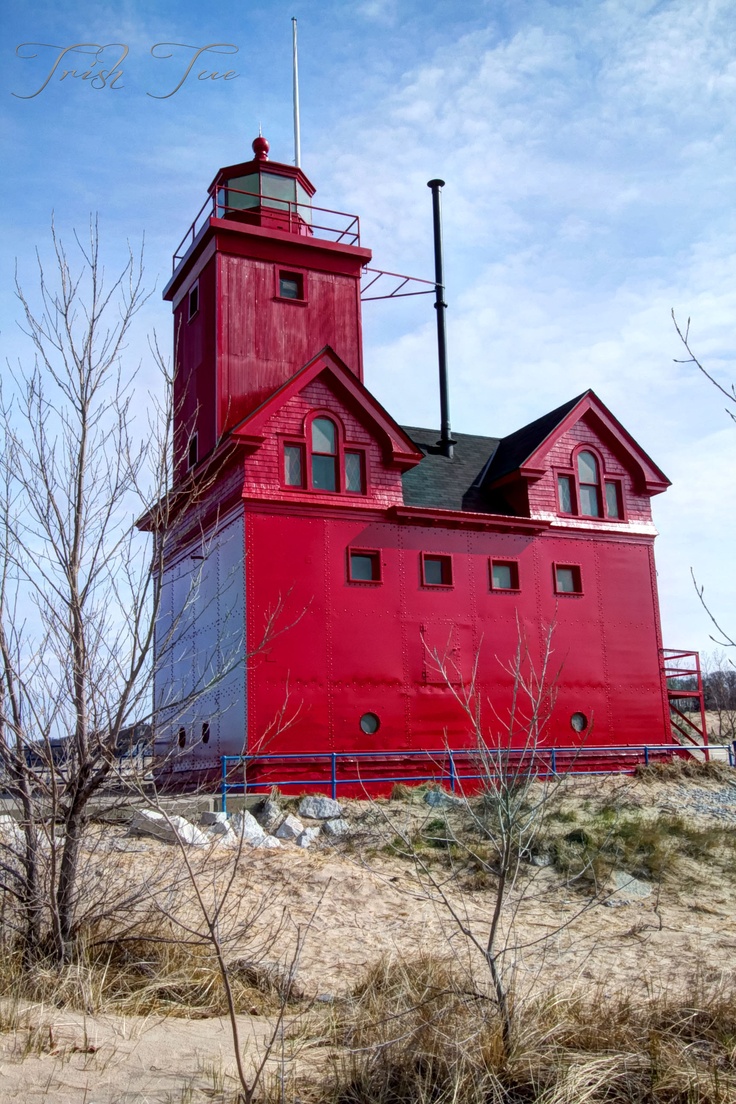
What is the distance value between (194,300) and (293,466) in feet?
20.6

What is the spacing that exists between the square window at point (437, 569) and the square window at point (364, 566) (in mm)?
1066

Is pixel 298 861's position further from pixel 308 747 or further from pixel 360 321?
pixel 360 321

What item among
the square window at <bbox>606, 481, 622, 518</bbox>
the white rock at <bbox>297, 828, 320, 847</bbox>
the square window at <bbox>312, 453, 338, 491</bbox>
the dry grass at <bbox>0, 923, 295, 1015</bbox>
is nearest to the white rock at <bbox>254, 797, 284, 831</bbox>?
the white rock at <bbox>297, 828, 320, 847</bbox>

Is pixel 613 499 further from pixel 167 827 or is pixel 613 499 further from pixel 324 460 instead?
pixel 167 827

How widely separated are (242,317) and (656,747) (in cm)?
1284

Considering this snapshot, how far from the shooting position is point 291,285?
2236 centimetres

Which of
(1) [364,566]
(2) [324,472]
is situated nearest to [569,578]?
(1) [364,566]

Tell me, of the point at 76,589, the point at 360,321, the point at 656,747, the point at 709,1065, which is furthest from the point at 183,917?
the point at 360,321

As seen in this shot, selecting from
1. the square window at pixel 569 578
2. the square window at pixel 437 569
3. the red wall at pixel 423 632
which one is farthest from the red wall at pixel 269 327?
the square window at pixel 569 578

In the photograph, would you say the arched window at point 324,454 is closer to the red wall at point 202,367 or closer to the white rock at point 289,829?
Result: the red wall at point 202,367

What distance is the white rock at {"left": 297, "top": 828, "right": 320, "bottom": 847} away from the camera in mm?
14570

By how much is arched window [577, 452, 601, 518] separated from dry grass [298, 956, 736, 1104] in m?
16.4

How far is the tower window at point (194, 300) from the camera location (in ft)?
74.1

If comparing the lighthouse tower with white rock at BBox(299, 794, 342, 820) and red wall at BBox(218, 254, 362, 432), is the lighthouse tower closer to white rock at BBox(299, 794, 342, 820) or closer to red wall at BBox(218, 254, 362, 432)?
red wall at BBox(218, 254, 362, 432)
